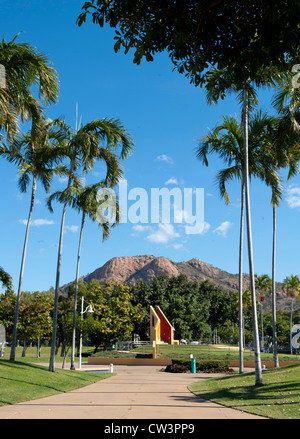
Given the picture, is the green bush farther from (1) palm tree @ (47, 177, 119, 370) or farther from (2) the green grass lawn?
(2) the green grass lawn

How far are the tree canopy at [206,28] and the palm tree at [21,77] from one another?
6884mm

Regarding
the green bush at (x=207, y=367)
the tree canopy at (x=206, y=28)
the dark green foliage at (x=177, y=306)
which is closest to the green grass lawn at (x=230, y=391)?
the tree canopy at (x=206, y=28)

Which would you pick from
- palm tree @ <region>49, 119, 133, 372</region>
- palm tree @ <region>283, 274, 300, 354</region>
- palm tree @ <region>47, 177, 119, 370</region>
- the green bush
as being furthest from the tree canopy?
palm tree @ <region>283, 274, 300, 354</region>

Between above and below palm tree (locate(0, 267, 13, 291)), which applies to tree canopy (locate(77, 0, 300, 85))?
above

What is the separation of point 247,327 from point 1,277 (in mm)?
61854

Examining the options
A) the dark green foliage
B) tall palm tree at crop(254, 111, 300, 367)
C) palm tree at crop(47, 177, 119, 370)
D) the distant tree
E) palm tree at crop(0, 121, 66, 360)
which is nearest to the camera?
tall palm tree at crop(254, 111, 300, 367)

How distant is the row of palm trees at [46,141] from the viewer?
13.1m

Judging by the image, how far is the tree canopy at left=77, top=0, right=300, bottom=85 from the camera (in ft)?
20.5

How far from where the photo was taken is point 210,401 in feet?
41.1

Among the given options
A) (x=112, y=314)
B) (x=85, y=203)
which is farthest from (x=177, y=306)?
(x=85, y=203)

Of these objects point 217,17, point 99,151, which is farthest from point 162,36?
point 99,151

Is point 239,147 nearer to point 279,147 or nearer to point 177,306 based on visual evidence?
point 279,147

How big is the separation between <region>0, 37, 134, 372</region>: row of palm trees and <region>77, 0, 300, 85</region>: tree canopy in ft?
19.9

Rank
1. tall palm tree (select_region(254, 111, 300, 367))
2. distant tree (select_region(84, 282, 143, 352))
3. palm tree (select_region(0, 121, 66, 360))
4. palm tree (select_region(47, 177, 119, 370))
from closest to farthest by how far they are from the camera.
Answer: tall palm tree (select_region(254, 111, 300, 367))
palm tree (select_region(0, 121, 66, 360))
palm tree (select_region(47, 177, 119, 370))
distant tree (select_region(84, 282, 143, 352))
